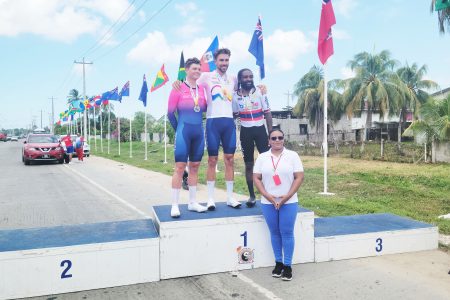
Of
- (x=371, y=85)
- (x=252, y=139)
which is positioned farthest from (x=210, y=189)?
(x=371, y=85)

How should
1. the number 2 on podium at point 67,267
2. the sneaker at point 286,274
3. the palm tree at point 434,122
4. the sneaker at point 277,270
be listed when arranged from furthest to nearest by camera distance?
the palm tree at point 434,122, the sneaker at point 277,270, the sneaker at point 286,274, the number 2 on podium at point 67,267

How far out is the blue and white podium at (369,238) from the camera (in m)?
5.22

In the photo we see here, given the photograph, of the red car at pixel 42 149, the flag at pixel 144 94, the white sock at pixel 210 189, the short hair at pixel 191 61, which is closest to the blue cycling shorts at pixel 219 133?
the white sock at pixel 210 189

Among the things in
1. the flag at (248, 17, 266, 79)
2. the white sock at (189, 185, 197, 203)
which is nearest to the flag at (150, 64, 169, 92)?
the flag at (248, 17, 266, 79)

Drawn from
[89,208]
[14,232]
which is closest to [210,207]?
[14,232]

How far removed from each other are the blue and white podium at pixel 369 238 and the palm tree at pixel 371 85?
26590 mm

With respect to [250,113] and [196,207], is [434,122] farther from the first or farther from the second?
[196,207]

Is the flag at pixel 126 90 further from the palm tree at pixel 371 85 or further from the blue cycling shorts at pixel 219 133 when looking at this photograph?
the blue cycling shorts at pixel 219 133

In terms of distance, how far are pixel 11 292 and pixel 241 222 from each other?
254cm

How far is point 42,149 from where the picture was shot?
1998 cm

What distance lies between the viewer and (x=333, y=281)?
4.53 metres

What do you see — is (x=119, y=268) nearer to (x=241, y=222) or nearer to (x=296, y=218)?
(x=241, y=222)

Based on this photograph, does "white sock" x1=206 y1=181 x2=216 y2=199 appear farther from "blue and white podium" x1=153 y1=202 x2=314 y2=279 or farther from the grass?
the grass

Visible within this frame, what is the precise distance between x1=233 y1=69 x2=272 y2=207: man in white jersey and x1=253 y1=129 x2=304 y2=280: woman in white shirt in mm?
1005
